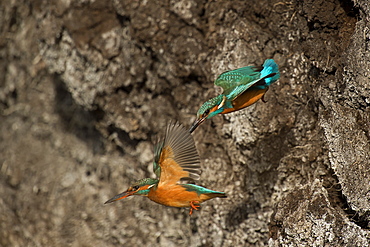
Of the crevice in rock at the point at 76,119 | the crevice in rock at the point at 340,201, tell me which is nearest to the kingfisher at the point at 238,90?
the crevice in rock at the point at 340,201

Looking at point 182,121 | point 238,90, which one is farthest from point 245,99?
point 182,121

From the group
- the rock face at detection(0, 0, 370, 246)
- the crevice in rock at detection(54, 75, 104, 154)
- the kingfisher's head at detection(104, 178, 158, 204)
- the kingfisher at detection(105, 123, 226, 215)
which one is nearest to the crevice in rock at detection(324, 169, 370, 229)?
the rock face at detection(0, 0, 370, 246)

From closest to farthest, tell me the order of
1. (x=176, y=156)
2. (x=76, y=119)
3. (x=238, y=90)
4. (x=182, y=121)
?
(x=238, y=90) < (x=176, y=156) < (x=182, y=121) < (x=76, y=119)

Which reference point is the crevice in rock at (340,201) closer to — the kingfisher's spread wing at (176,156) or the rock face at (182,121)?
the rock face at (182,121)

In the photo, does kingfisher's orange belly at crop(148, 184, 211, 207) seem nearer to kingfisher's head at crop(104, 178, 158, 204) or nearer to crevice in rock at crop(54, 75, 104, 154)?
kingfisher's head at crop(104, 178, 158, 204)

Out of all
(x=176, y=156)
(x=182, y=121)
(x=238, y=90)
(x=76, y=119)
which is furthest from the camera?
(x=76, y=119)

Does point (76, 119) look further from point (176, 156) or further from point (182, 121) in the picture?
point (176, 156)

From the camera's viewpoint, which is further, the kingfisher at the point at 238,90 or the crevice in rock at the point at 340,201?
the crevice in rock at the point at 340,201
